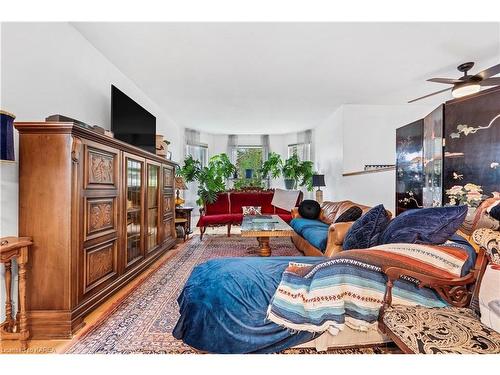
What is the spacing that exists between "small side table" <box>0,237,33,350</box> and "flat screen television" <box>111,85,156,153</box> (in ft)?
5.27

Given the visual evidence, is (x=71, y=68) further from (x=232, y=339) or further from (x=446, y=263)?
(x=446, y=263)

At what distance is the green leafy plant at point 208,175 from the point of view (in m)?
5.43

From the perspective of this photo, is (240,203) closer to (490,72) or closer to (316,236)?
(316,236)

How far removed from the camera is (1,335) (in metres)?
1.64

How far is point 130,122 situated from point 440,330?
3.32m

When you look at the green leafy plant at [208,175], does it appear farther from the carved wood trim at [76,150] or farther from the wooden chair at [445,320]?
the wooden chair at [445,320]

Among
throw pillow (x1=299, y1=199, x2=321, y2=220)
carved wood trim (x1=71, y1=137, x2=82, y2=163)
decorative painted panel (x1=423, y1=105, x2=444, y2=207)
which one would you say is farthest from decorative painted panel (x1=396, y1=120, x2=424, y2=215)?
carved wood trim (x1=71, y1=137, x2=82, y2=163)

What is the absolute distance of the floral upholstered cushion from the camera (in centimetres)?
94

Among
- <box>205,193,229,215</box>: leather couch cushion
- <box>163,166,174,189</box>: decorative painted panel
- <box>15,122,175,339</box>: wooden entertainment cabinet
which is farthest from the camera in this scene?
<box>205,193,229,215</box>: leather couch cushion

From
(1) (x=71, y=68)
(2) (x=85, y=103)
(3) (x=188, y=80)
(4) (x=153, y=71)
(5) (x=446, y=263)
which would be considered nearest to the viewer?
(5) (x=446, y=263)

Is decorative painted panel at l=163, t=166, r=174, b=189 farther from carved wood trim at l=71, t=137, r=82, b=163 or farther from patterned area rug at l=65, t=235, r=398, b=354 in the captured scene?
carved wood trim at l=71, t=137, r=82, b=163
